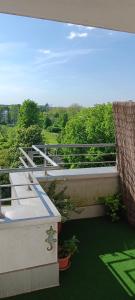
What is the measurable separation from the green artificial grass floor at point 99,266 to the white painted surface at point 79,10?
6.72 ft

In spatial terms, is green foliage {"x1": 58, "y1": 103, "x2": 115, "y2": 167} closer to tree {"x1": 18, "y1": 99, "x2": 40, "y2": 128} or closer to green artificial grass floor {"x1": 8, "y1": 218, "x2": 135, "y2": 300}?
tree {"x1": 18, "y1": 99, "x2": 40, "y2": 128}

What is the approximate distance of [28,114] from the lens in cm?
3112

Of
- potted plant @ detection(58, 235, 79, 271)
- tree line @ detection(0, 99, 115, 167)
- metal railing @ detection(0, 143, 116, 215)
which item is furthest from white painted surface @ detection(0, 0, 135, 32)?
tree line @ detection(0, 99, 115, 167)

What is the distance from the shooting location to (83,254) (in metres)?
3.02

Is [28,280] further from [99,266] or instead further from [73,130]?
[73,130]

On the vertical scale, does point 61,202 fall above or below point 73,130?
below

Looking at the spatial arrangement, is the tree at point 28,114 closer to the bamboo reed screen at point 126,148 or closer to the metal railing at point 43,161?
the metal railing at point 43,161

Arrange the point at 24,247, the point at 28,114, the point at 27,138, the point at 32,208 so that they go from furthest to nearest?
the point at 28,114, the point at 27,138, the point at 32,208, the point at 24,247

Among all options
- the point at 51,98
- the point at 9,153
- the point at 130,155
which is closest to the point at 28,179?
the point at 130,155

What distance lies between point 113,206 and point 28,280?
1.65 metres

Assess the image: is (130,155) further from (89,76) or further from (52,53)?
(52,53)

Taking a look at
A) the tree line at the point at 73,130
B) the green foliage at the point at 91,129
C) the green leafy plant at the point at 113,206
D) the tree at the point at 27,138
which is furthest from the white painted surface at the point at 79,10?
the tree at the point at 27,138

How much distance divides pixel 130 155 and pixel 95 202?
0.82m

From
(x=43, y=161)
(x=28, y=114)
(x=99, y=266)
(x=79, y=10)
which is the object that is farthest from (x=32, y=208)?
(x=28, y=114)
